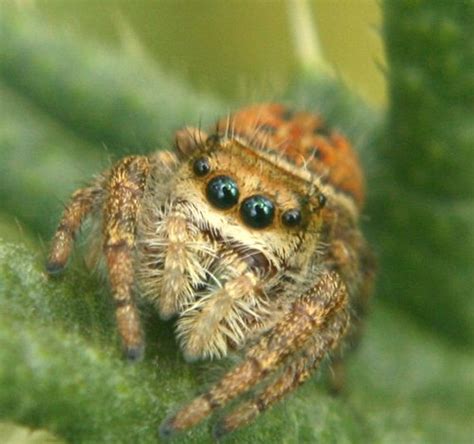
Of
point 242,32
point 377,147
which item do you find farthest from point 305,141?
point 242,32

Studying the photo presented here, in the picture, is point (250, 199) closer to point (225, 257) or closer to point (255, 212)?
point (255, 212)

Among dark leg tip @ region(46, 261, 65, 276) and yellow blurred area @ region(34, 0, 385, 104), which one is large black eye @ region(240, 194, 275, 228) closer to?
dark leg tip @ region(46, 261, 65, 276)

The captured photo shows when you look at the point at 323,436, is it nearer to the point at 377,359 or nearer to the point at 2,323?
the point at 2,323

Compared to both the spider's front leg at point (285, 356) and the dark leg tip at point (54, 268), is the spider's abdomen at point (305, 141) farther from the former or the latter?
the dark leg tip at point (54, 268)

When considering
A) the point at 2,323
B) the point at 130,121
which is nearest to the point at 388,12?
the point at 130,121

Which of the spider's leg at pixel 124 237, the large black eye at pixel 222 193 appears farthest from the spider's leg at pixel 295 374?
the large black eye at pixel 222 193

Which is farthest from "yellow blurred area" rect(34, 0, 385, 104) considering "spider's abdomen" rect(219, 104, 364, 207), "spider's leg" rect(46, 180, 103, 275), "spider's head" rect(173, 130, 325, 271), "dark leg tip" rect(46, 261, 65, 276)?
"dark leg tip" rect(46, 261, 65, 276)
